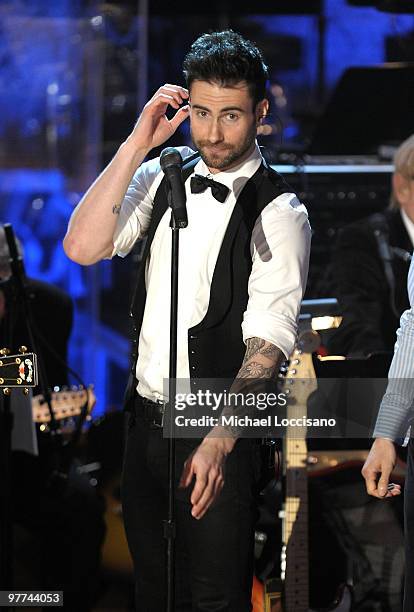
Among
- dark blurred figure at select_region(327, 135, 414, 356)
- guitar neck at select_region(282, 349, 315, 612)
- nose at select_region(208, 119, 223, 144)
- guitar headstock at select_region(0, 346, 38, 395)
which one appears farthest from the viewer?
dark blurred figure at select_region(327, 135, 414, 356)

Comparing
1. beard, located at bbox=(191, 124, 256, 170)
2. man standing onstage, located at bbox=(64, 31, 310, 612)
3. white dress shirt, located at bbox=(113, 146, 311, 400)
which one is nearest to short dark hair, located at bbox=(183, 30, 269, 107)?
man standing onstage, located at bbox=(64, 31, 310, 612)

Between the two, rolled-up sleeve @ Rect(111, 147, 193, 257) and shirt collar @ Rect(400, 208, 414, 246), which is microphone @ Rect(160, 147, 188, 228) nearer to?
rolled-up sleeve @ Rect(111, 147, 193, 257)

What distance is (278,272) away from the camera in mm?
2740

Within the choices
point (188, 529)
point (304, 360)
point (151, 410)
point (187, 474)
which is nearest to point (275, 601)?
point (304, 360)

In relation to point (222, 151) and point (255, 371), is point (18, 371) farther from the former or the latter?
point (222, 151)

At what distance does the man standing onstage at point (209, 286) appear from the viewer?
2738 mm

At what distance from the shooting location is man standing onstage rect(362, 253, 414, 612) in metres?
2.72

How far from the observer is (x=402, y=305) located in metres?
4.43

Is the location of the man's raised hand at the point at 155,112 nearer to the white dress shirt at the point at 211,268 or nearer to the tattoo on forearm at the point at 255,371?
the white dress shirt at the point at 211,268

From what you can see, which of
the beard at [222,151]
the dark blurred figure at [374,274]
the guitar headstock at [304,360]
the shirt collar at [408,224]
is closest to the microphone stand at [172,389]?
the beard at [222,151]

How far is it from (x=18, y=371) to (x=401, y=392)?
1.03 meters

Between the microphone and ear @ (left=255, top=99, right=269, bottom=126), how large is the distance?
298mm

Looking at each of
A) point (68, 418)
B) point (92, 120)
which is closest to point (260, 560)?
point (68, 418)

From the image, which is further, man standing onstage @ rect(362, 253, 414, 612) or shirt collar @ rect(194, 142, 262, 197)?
shirt collar @ rect(194, 142, 262, 197)
